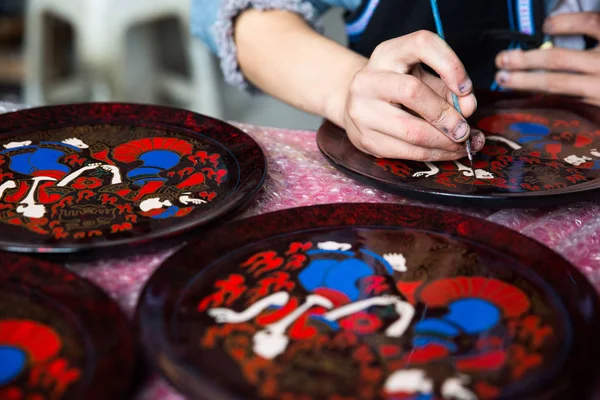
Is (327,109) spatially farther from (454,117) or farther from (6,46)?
(6,46)

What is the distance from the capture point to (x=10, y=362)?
17.2 inches

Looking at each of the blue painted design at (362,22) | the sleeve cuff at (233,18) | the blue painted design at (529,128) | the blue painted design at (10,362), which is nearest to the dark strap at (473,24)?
the blue painted design at (362,22)

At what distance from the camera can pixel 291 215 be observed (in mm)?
621

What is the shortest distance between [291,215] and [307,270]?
0.26 ft

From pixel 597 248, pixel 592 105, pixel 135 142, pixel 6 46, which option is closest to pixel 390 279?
pixel 597 248

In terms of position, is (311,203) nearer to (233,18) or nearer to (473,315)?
(473,315)

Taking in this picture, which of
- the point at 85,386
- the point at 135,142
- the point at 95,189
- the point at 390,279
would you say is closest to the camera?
the point at 85,386

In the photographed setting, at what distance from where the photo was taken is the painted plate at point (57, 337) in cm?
41

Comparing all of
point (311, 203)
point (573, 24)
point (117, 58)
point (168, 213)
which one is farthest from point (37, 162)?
point (117, 58)

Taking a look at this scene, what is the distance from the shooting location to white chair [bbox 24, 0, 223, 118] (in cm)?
220

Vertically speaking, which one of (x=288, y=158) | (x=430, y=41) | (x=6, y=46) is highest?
(x=430, y=41)

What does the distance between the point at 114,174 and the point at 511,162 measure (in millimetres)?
440

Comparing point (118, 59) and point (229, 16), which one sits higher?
point (229, 16)

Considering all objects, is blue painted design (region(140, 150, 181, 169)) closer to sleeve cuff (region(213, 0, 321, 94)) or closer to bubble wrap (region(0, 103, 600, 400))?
bubble wrap (region(0, 103, 600, 400))
